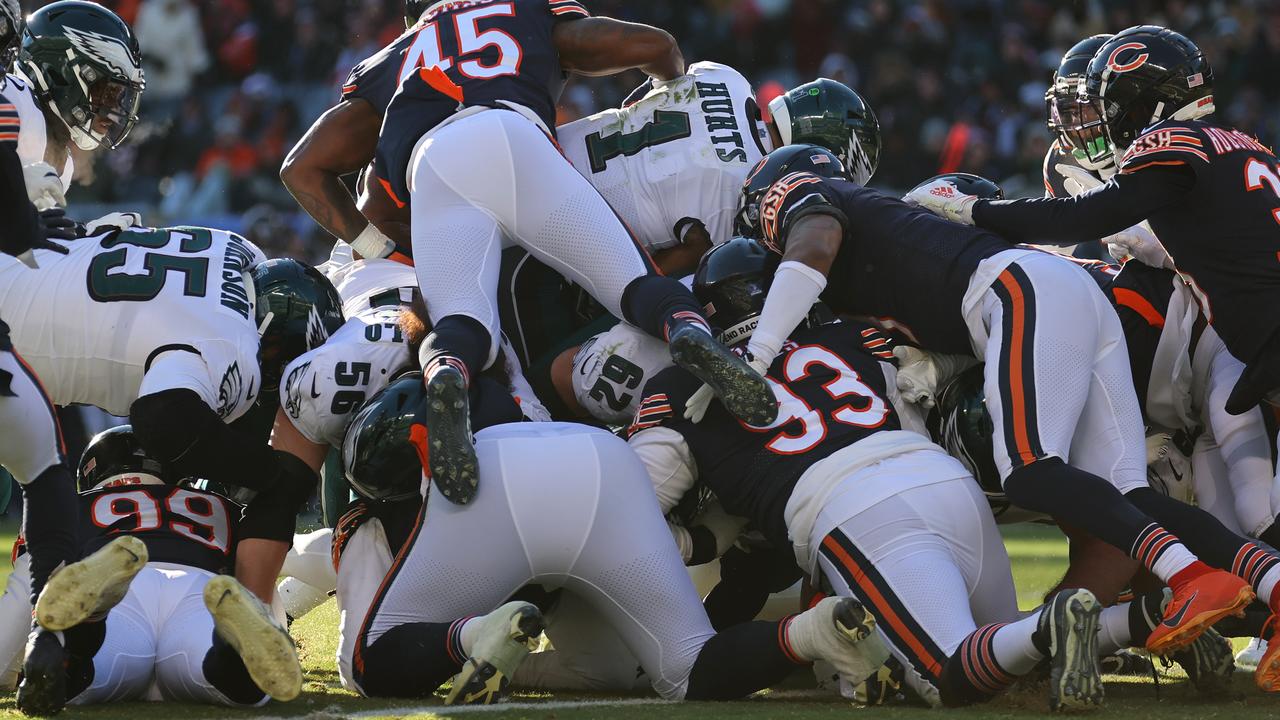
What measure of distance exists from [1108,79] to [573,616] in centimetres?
216

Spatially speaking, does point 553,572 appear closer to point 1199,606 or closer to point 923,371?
point 923,371

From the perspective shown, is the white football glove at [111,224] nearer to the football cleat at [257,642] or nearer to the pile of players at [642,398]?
the pile of players at [642,398]

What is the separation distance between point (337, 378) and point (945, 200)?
175 cm

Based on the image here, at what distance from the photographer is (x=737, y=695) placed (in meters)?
3.50

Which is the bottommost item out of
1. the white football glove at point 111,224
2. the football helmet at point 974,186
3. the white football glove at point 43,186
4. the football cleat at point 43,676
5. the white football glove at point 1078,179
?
the football cleat at point 43,676

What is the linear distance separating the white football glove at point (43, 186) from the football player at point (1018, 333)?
78.1 inches

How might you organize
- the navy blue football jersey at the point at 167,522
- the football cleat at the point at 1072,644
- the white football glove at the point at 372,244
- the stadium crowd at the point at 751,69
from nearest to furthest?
the football cleat at the point at 1072,644, the navy blue football jersey at the point at 167,522, the white football glove at the point at 372,244, the stadium crowd at the point at 751,69

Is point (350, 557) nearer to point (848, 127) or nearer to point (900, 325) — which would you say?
point (900, 325)

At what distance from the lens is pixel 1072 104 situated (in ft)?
15.1

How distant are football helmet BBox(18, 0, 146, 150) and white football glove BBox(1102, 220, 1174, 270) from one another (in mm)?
3107

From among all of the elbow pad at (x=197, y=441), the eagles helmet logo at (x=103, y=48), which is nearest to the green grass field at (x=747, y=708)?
the elbow pad at (x=197, y=441)

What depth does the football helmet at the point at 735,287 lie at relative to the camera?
13.8 feet

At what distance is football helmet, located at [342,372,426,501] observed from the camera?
375cm

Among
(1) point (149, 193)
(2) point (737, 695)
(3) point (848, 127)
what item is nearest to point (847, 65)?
(1) point (149, 193)
